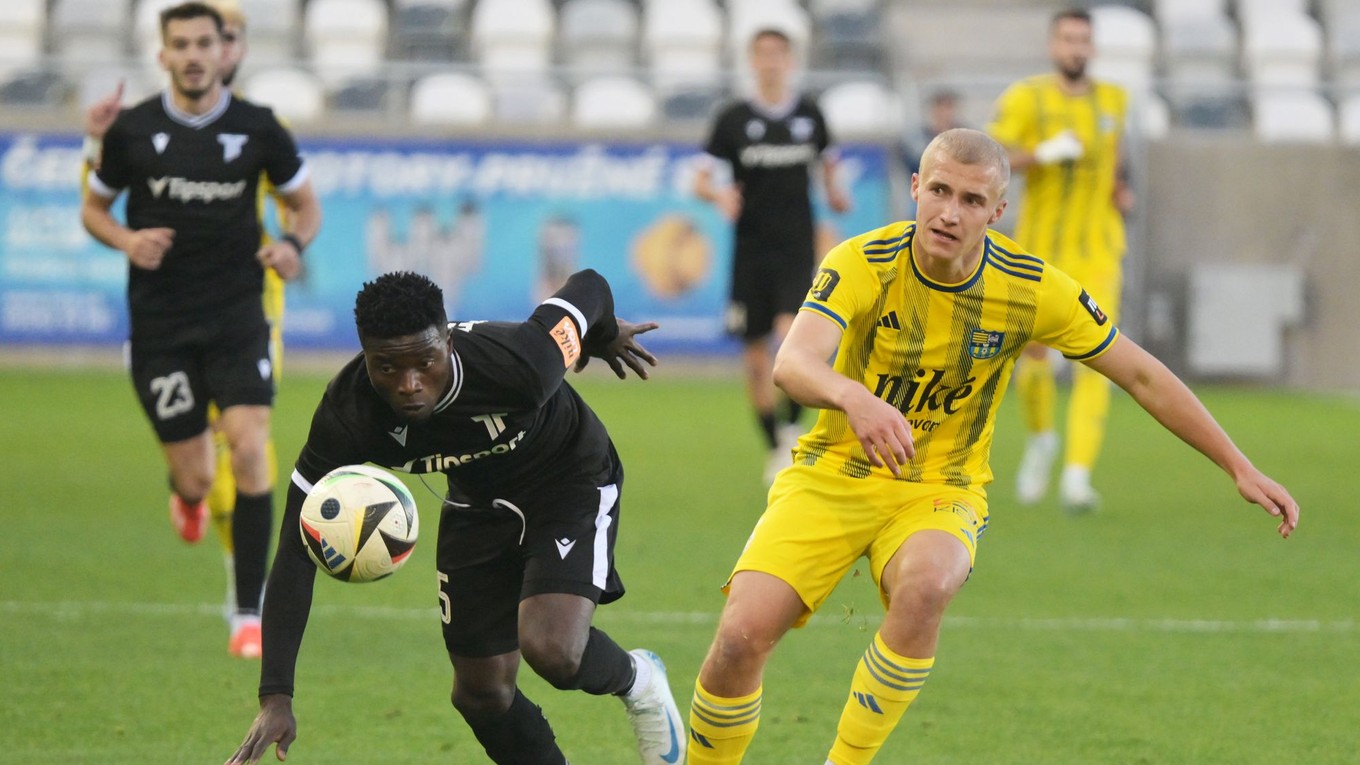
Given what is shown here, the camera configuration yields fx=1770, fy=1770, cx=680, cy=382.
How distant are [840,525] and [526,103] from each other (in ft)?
43.7

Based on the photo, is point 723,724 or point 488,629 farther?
point 488,629

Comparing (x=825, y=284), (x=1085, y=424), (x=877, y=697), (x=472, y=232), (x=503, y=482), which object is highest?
(x=825, y=284)

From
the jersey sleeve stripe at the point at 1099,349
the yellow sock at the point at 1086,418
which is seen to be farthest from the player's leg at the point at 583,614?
the yellow sock at the point at 1086,418

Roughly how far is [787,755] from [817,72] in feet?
46.8

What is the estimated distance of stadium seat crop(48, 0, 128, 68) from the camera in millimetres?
19344

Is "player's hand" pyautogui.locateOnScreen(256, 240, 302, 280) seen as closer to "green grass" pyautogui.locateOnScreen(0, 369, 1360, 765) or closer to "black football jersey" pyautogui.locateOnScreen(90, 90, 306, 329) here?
"black football jersey" pyautogui.locateOnScreen(90, 90, 306, 329)

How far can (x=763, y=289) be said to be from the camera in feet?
37.6

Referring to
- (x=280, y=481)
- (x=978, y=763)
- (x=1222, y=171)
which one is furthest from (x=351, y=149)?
(x=978, y=763)

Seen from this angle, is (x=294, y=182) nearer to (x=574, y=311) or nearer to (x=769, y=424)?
(x=574, y=311)

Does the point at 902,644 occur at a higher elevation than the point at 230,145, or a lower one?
lower

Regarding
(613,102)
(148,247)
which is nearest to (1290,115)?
(613,102)

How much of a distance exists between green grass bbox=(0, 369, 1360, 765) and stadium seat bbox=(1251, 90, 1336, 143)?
7396 millimetres

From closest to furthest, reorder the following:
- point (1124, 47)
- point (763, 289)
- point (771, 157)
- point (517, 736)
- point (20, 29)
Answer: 1. point (517, 736)
2. point (763, 289)
3. point (771, 157)
4. point (20, 29)
5. point (1124, 47)

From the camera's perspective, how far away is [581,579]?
480 centimetres
